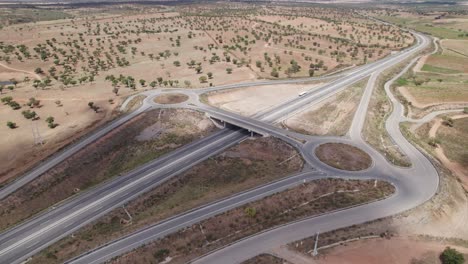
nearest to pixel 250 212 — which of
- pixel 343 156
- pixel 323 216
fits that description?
pixel 323 216

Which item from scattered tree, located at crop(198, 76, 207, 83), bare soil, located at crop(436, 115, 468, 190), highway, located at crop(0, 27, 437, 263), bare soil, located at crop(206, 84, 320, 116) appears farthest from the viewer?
scattered tree, located at crop(198, 76, 207, 83)

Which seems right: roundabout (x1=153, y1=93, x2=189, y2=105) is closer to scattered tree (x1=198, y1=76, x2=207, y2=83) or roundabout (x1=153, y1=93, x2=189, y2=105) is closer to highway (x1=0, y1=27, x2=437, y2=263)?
highway (x1=0, y1=27, x2=437, y2=263)

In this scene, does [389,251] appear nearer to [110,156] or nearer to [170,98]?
[110,156]

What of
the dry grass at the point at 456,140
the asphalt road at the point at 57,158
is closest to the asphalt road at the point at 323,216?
the dry grass at the point at 456,140

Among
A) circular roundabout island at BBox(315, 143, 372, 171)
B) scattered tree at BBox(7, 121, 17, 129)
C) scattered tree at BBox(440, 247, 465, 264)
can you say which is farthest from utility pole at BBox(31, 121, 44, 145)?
scattered tree at BBox(440, 247, 465, 264)

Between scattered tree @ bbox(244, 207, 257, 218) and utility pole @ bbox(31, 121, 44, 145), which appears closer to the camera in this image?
scattered tree @ bbox(244, 207, 257, 218)

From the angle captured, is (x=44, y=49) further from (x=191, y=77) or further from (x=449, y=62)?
(x=449, y=62)

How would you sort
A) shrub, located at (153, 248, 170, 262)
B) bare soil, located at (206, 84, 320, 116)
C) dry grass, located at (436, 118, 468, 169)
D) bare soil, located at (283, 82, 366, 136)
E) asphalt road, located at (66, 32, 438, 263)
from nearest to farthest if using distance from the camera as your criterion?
1. shrub, located at (153, 248, 170, 262)
2. asphalt road, located at (66, 32, 438, 263)
3. dry grass, located at (436, 118, 468, 169)
4. bare soil, located at (283, 82, 366, 136)
5. bare soil, located at (206, 84, 320, 116)
